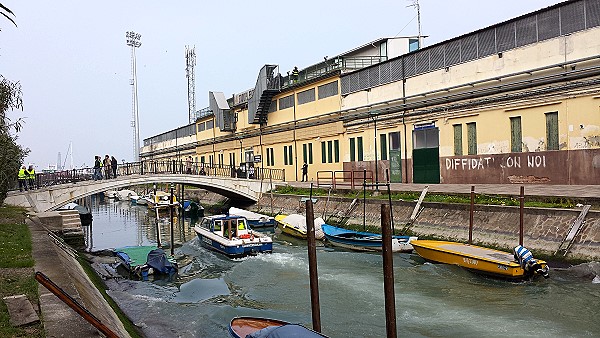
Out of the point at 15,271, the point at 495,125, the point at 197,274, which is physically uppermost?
the point at 495,125

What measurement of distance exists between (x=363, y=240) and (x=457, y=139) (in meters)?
10.0

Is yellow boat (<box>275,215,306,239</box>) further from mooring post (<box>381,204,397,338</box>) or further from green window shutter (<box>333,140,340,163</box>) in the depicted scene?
mooring post (<box>381,204,397,338</box>)

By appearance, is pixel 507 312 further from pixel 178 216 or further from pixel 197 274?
pixel 178 216

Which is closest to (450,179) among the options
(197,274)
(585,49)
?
(585,49)

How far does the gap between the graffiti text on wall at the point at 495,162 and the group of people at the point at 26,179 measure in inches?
980

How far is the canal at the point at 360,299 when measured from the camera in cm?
1372

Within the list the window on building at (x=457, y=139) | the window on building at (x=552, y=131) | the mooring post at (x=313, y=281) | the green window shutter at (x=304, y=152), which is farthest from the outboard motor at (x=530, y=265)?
the green window shutter at (x=304, y=152)

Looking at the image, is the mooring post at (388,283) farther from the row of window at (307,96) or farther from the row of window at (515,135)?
the row of window at (307,96)

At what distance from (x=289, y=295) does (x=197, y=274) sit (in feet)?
19.3

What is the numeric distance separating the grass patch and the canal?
3.49 meters

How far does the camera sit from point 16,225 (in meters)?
20.3

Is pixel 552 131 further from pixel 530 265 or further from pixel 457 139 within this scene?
pixel 530 265

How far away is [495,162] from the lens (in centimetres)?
2748

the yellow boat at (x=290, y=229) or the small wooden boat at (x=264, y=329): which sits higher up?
the small wooden boat at (x=264, y=329)
